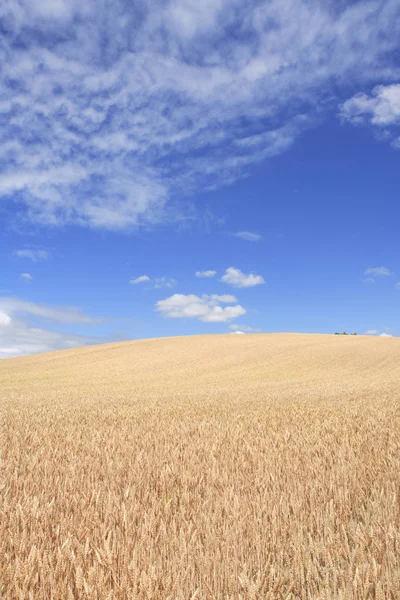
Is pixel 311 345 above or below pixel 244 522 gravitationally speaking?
above

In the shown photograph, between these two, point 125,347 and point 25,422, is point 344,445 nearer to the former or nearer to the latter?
point 25,422

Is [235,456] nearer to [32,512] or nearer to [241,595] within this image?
[32,512]

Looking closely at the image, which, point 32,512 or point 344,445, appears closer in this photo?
point 32,512

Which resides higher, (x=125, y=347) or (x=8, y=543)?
(x=125, y=347)

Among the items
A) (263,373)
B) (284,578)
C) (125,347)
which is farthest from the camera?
(125,347)

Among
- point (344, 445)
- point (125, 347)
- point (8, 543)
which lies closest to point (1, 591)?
point (8, 543)

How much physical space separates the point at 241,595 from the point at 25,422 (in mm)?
6596

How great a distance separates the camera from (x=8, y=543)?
244 cm

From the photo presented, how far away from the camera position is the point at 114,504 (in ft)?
9.92

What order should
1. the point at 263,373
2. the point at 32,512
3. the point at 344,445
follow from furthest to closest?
the point at 263,373 → the point at 344,445 → the point at 32,512

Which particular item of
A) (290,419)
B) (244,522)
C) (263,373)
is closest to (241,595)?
(244,522)

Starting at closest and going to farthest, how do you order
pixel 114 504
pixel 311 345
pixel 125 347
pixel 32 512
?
pixel 32 512, pixel 114 504, pixel 311 345, pixel 125 347

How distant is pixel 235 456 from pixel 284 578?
100 inches

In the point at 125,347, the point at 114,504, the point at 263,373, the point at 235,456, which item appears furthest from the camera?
the point at 125,347
